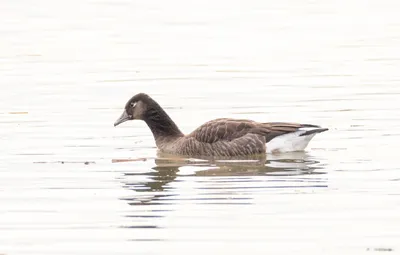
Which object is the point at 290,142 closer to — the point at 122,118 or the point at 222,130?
the point at 222,130

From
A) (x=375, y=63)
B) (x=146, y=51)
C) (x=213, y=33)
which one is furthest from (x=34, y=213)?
(x=213, y=33)

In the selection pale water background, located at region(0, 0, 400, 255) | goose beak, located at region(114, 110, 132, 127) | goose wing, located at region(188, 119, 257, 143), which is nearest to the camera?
pale water background, located at region(0, 0, 400, 255)

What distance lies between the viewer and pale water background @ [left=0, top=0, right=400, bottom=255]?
1427 cm

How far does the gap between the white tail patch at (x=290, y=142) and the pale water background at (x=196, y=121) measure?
0.80 ft

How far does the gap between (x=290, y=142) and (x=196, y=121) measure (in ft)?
10.2

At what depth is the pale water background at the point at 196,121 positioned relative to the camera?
46.8 feet

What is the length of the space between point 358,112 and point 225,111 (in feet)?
7.27

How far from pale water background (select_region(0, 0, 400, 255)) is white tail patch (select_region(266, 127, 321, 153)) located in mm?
243

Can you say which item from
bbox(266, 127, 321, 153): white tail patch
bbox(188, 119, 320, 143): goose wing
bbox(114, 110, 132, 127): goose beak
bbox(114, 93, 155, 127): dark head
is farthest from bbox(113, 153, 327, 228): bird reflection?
bbox(114, 93, 155, 127): dark head

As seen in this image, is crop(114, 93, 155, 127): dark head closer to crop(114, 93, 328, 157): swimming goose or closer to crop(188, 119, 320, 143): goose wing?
crop(114, 93, 328, 157): swimming goose

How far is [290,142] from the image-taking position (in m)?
20.2

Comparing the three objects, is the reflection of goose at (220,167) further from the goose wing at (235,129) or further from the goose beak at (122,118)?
the goose beak at (122,118)

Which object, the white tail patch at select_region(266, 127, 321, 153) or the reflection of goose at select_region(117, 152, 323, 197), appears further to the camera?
the white tail patch at select_region(266, 127, 321, 153)

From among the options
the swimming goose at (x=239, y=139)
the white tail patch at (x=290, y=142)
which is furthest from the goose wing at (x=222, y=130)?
the white tail patch at (x=290, y=142)
